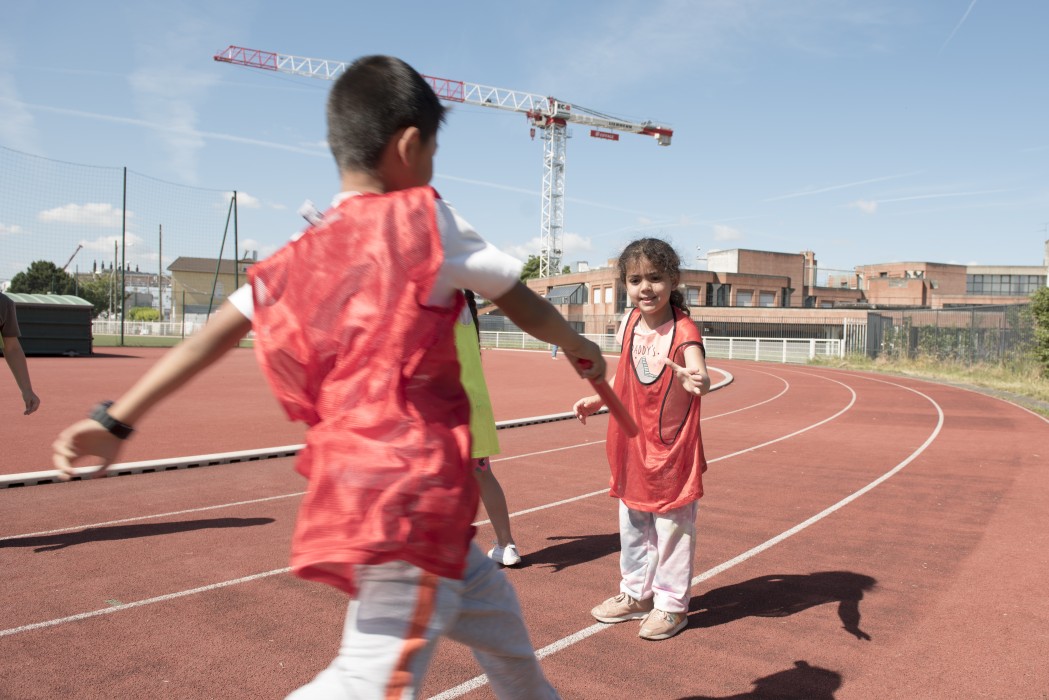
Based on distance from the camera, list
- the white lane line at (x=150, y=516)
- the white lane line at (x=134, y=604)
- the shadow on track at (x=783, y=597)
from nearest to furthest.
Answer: the white lane line at (x=134, y=604) → the shadow on track at (x=783, y=597) → the white lane line at (x=150, y=516)

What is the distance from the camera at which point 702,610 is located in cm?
414

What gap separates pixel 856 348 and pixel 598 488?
3188 cm

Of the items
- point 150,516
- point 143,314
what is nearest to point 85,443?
point 150,516

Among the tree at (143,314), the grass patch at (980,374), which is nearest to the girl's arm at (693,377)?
the grass patch at (980,374)

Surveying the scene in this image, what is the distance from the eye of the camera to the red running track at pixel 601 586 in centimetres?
328

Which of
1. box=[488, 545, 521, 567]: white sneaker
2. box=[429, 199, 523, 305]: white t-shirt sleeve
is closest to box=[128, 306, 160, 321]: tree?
box=[488, 545, 521, 567]: white sneaker

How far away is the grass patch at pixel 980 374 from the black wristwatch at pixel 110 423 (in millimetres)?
17159

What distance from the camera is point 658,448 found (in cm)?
365

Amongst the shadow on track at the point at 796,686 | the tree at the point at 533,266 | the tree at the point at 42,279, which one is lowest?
the shadow on track at the point at 796,686

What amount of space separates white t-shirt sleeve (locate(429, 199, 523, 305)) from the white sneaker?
3508mm

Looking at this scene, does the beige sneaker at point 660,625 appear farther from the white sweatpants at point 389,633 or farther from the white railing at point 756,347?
the white railing at point 756,347

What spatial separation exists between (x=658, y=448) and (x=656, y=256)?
933 millimetres

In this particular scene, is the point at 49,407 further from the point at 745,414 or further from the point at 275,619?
the point at 745,414

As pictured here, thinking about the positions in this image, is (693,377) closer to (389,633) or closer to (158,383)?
(389,633)
